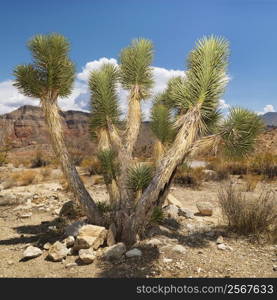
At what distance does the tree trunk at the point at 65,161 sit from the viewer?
6.27 m

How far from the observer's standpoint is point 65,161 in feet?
20.8

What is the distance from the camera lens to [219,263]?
501cm

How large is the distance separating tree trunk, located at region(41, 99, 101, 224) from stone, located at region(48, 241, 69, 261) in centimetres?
92

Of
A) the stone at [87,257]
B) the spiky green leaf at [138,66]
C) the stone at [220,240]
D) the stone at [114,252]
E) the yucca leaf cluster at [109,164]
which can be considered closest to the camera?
the stone at [87,257]

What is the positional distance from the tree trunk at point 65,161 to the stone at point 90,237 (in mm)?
581

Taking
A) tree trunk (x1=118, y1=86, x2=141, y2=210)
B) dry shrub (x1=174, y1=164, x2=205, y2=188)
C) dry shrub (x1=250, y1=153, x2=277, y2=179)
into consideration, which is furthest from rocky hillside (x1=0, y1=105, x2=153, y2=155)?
tree trunk (x1=118, y1=86, x2=141, y2=210)

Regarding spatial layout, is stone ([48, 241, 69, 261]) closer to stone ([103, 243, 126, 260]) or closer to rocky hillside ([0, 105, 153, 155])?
stone ([103, 243, 126, 260])

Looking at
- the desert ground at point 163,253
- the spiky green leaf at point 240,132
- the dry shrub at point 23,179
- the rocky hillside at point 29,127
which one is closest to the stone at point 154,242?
the desert ground at point 163,253

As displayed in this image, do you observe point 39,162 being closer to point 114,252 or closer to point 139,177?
point 139,177

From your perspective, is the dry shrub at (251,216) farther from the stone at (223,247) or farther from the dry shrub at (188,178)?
the dry shrub at (188,178)

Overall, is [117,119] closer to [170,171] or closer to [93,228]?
[170,171]

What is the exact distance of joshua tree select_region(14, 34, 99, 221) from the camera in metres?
6.26
